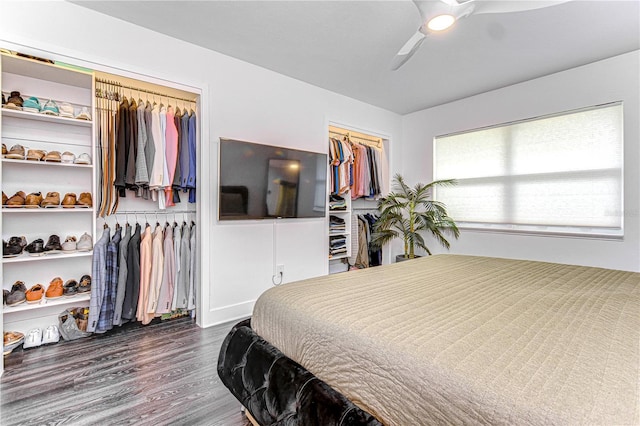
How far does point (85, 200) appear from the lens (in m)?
2.38

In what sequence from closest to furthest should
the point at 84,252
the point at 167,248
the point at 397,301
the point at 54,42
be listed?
the point at 397,301, the point at 54,42, the point at 84,252, the point at 167,248

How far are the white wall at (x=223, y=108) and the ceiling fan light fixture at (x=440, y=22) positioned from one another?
1852mm

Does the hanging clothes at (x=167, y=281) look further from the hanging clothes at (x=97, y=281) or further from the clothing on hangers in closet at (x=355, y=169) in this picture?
the clothing on hangers in closet at (x=355, y=169)

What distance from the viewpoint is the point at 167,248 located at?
8.93 feet

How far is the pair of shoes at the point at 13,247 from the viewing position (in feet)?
6.77

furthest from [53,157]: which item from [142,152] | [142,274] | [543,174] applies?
[543,174]

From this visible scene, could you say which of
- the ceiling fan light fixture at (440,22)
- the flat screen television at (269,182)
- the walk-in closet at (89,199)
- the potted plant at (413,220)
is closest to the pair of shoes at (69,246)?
the walk-in closet at (89,199)

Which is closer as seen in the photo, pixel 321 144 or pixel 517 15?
pixel 517 15

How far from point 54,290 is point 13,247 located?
41cm

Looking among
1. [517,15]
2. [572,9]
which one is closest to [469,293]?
[517,15]

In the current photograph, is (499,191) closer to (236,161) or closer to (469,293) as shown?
(469,293)

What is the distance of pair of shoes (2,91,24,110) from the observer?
2.05 m

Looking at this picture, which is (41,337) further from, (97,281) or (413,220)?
(413,220)

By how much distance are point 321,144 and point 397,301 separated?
263 cm
